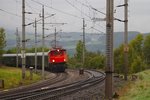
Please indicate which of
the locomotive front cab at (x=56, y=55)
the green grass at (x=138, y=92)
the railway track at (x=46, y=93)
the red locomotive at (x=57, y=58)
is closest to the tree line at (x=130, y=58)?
the red locomotive at (x=57, y=58)

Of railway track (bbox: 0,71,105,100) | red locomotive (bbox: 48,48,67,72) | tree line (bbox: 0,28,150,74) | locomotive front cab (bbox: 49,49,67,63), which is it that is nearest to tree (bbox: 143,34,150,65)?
tree line (bbox: 0,28,150,74)

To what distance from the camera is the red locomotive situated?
57.9 meters

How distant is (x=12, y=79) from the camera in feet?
126

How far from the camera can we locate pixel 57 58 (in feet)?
191

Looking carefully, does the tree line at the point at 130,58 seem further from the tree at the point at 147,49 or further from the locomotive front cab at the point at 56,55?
the locomotive front cab at the point at 56,55

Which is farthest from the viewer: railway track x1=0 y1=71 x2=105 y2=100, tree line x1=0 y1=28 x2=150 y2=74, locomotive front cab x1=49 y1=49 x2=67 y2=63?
tree line x1=0 y1=28 x2=150 y2=74

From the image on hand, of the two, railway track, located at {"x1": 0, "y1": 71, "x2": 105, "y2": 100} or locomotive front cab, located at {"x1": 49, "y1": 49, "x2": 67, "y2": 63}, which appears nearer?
railway track, located at {"x1": 0, "y1": 71, "x2": 105, "y2": 100}

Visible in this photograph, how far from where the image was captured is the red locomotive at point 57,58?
57.9 metres

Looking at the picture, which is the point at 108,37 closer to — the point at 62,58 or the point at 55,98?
the point at 55,98

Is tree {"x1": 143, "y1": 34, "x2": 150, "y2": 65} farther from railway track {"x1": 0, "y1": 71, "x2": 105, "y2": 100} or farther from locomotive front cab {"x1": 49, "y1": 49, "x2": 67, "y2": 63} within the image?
railway track {"x1": 0, "y1": 71, "x2": 105, "y2": 100}

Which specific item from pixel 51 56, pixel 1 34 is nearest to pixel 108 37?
pixel 51 56

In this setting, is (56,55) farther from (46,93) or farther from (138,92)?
(138,92)

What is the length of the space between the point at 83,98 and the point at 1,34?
52.7m

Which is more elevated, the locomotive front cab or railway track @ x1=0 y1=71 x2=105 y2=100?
the locomotive front cab
